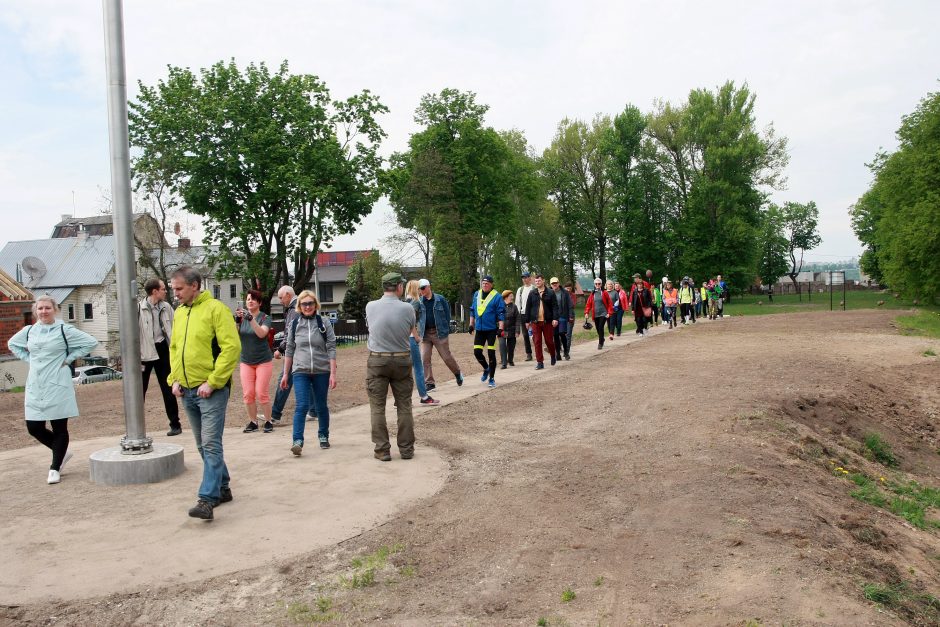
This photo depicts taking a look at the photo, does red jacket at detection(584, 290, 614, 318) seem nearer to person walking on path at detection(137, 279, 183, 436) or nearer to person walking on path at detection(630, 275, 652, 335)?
person walking on path at detection(630, 275, 652, 335)

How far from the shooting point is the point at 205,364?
6055 mm

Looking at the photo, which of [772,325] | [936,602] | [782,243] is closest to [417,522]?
[936,602]

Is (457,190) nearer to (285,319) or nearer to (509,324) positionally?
(509,324)

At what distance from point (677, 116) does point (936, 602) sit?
201 ft

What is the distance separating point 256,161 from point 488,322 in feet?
74.2

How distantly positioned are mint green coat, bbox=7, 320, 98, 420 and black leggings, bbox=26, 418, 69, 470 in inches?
3.6

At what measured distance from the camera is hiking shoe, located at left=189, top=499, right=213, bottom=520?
5762 millimetres

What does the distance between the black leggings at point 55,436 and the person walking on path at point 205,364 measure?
184cm

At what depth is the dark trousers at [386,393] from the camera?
308 inches

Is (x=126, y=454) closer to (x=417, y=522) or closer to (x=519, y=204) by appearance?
(x=417, y=522)

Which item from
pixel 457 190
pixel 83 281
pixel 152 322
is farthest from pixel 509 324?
pixel 83 281

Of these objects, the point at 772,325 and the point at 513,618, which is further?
the point at 772,325

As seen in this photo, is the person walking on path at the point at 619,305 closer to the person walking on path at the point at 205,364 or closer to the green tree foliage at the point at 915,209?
the person walking on path at the point at 205,364

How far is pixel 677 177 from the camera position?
6303 centimetres
